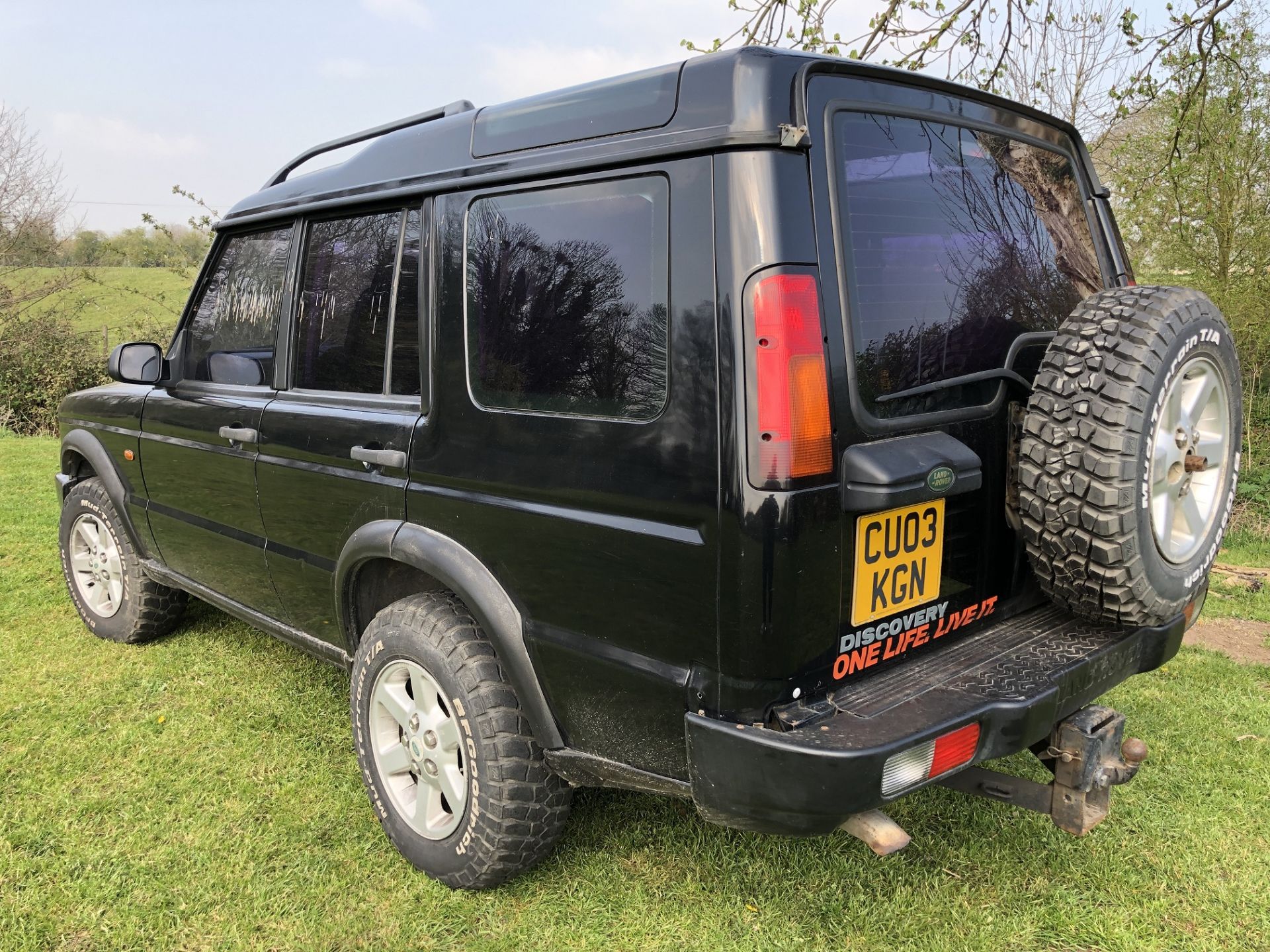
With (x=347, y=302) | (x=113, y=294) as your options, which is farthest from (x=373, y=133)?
(x=113, y=294)

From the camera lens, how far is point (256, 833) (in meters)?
2.82

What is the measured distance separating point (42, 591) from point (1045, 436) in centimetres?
528

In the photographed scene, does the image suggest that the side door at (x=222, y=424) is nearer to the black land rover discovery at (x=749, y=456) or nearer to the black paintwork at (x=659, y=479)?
the black paintwork at (x=659, y=479)

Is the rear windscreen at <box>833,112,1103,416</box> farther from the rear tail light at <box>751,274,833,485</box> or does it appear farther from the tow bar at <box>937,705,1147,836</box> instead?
the tow bar at <box>937,705,1147,836</box>

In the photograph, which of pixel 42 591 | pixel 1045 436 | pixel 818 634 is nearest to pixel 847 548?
pixel 818 634

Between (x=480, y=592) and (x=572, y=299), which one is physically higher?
(x=572, y=299)

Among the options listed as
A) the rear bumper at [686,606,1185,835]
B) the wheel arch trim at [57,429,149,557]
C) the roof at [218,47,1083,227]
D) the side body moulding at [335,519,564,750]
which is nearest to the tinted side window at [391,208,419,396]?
the roof at [218,47,1083,227]

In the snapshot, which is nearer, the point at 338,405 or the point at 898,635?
the point at 898,635

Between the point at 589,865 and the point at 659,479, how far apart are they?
1352 mm

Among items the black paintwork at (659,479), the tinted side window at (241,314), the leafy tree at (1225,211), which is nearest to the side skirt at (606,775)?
the black paintwork at (659,479)

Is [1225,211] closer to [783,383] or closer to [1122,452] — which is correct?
[1122,452]

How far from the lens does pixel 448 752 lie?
249cm

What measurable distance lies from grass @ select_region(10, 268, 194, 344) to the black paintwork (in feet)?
43.4

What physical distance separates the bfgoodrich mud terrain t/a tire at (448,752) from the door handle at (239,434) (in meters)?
0.90
